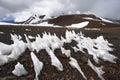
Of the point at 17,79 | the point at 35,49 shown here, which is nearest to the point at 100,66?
the point at 35,49

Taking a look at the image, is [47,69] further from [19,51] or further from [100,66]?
[100,66]

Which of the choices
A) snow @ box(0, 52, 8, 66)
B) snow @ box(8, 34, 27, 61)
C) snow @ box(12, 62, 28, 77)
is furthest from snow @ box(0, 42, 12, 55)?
snow @ box(12, 62, 28, 77)

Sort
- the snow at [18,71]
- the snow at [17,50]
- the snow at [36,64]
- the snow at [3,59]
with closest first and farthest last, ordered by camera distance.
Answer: the snow at [18,71], the snow at [36,64], the snow at [3,59], the snow at [17,50]

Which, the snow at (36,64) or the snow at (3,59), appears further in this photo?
the snow at (3,59)

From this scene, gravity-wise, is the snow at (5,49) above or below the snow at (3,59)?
above

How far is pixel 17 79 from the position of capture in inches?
260

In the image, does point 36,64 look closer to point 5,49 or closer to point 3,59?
point 3,59

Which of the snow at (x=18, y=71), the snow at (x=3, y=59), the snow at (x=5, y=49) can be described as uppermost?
the snow at (x=5, y=49)

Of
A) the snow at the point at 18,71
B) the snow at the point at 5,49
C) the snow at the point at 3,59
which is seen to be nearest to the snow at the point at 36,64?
the snow at the point at 18,71

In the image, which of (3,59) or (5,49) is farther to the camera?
(5,49)

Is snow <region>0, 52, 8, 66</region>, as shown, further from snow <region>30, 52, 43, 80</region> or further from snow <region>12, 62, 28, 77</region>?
snow <region>30, 52, 43, 80</region>

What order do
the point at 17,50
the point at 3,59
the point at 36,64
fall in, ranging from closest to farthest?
the point at 36,64 < the point at 3,59 < the point at 17,50

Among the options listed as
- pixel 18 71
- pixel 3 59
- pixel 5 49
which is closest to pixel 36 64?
pixel 18 71

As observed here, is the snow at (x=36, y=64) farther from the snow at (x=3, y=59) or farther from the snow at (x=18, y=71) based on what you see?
the snow at (x=3, y=59)
